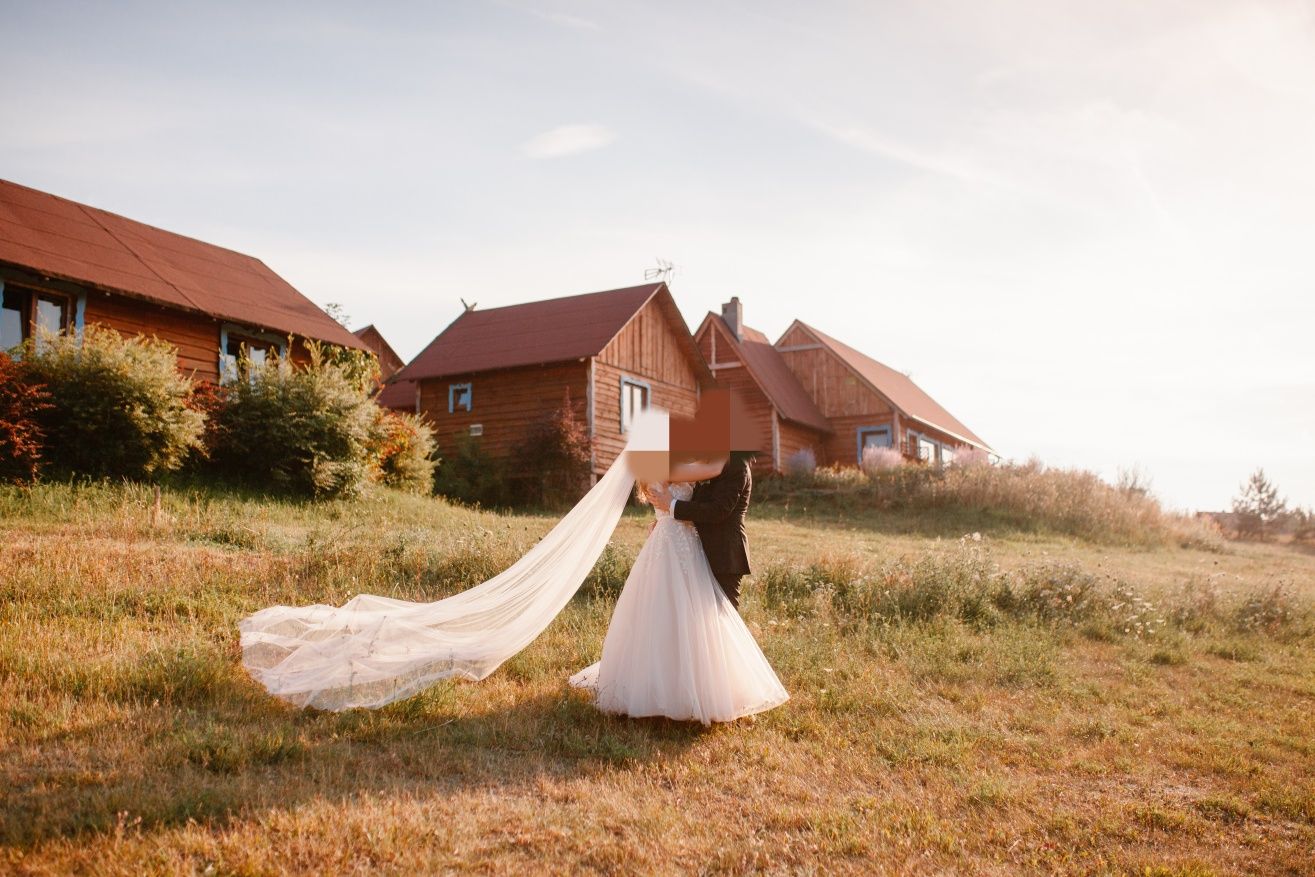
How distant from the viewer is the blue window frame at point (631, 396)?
90.4ft

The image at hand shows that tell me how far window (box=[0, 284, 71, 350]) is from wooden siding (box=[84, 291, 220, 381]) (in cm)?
57

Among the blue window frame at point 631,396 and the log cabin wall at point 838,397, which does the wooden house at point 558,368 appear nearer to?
the blue window frame at point 631,396

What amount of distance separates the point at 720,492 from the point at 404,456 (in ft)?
51.1

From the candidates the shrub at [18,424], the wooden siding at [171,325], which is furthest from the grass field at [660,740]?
the wooden siding at [171,325]

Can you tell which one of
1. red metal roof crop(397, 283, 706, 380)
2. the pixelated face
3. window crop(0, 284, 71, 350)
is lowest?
the pixelated face

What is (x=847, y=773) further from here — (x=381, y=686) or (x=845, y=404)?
(x=845, y=404)

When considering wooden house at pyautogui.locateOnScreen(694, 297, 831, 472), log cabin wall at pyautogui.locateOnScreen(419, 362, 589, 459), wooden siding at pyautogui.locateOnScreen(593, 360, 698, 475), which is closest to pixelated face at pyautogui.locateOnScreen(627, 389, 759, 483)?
wooden siding at pyautogui.locateOnScreen(593, 360, 698, 475)

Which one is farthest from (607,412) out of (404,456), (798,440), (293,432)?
(293,432)

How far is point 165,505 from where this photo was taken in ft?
45.7

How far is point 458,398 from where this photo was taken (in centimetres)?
2823

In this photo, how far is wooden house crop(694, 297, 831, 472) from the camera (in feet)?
109

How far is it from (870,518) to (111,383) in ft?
55.8

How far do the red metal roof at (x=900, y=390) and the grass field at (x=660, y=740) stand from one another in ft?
88.2

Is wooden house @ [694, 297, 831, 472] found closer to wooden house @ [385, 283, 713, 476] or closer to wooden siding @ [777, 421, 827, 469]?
wooden siding @ [777, 421, 827, 469]
